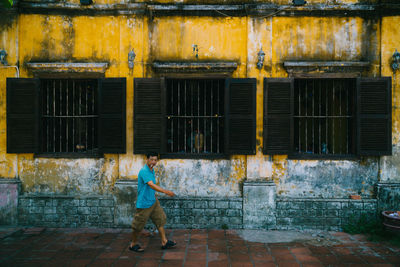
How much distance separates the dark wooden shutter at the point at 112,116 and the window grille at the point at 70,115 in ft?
1.61

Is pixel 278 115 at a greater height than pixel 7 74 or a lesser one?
lesser

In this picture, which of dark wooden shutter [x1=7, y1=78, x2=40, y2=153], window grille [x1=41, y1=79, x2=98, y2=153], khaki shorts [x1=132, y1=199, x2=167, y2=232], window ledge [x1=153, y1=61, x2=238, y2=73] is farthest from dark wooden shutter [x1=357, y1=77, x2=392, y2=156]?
dark wooden shutter [x1=7, y1=78, x2=40, y2=153]

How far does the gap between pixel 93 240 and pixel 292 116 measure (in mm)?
4782

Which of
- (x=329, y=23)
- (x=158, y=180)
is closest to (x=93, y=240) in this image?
(x=158, y=180)

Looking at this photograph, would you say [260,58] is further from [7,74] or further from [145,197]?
[7,74]

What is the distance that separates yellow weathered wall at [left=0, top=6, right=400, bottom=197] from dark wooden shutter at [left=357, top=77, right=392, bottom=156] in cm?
24

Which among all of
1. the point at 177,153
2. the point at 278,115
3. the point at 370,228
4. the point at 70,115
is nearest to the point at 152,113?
the point at 177,153

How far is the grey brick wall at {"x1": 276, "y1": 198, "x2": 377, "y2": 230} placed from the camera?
21.9ft

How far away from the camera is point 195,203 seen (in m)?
6.79

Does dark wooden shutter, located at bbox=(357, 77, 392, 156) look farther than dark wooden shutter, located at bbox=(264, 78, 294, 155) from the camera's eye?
No

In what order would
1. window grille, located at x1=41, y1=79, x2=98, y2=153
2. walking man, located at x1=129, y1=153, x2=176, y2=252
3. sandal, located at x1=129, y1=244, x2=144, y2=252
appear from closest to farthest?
walking man, located at x1=129, y1=153, x2=176, y2=252, sandal, located at x1=129, y1=244, x2=144, y2=252, window grille, located at x1=41, y1=79, x2=98, y2=153

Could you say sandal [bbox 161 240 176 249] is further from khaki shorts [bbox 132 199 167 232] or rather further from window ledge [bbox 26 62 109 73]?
window ledge [bbox 26 62 109 73]

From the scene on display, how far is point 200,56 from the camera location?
22.5 feet

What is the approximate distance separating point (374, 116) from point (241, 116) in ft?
9.18
